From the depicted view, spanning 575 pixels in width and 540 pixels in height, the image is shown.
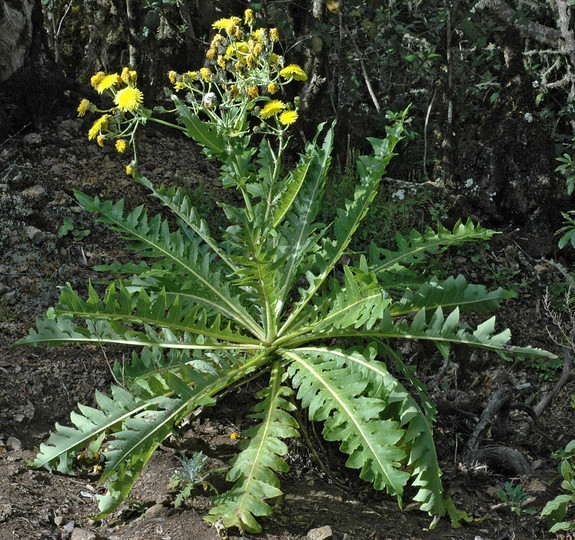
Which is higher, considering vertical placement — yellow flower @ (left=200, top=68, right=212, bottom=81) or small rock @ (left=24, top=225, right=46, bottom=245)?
yellow flower @ (left=200, top=68, right=212, bottom=81)

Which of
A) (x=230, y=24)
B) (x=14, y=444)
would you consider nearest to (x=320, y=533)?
(x=14, y=444)

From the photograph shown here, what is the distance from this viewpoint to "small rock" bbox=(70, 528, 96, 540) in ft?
7.18

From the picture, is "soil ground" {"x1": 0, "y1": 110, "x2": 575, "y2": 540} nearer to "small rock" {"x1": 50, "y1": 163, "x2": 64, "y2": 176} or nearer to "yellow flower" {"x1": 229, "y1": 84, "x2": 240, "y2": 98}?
"small rock" {"x1": 50, "y1": 163, "x2": 64, "y2": 176}

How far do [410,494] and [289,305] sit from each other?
128 centimetres

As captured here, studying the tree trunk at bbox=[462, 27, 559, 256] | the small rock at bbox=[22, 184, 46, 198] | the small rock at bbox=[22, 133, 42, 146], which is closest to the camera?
the small rock at bbox=[22, 184, 46, 198]

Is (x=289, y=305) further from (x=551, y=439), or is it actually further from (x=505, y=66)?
(x=505, y=66)

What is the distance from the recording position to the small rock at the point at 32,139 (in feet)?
15.0

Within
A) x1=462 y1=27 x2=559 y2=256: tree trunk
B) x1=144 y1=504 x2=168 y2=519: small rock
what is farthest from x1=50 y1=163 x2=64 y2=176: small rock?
x1=462 y1=27 x2=559 y2=256: tree trunk

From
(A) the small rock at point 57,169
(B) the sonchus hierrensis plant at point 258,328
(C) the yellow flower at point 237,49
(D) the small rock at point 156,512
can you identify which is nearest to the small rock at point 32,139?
(A) the small rock at point 57,169

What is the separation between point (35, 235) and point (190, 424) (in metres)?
1.62

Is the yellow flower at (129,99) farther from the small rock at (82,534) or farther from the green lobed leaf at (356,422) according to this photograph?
the small rock at (82,534)

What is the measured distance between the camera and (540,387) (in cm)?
370

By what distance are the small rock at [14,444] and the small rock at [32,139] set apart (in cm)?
245

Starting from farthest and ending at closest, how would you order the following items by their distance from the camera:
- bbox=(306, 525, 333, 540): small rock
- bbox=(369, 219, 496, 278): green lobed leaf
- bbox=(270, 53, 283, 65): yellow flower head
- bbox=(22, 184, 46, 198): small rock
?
bbox=(22, 184, 46, 198): small rock → bbox=(369, 219, 496, 278): green lobed leaf → bbox=(270, 53, 283, 65): yellow flower head → bbox=(306, 525, 333, 540): small rock
